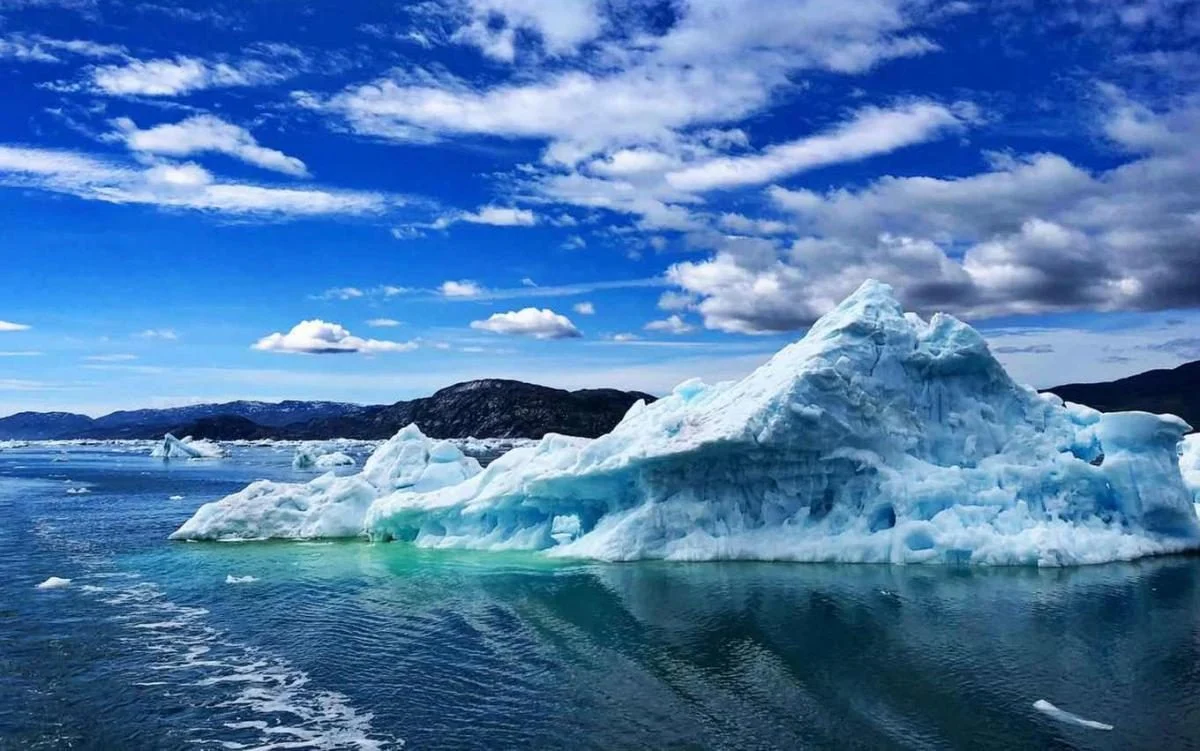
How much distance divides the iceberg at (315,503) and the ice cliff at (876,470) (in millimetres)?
8031

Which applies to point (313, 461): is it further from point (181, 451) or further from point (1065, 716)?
point (1065, 716)

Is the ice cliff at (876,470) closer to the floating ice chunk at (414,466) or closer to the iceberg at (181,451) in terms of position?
the floating ice chunk at (414,466)

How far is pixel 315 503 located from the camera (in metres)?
35.7

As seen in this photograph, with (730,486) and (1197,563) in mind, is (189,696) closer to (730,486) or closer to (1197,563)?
(730,486)

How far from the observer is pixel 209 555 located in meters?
30.3

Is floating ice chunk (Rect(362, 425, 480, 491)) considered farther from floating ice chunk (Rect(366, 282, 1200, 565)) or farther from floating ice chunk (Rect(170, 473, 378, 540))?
floating ice chunk (Rect(366, 282, 1200, 565))

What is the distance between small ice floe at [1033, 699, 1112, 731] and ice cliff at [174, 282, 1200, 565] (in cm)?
1235

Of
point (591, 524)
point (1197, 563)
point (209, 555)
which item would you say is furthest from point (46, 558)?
point (1197, 563)

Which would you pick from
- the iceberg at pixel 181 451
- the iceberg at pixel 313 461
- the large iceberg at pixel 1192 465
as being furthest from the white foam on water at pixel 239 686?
the iceberg at pixel 181 451

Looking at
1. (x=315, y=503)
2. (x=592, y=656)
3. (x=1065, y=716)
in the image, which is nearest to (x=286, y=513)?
(x=315, y=503)

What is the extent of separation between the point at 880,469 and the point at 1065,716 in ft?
45.1

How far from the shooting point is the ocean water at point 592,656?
13.4 meters

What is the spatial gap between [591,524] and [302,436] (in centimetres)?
18086

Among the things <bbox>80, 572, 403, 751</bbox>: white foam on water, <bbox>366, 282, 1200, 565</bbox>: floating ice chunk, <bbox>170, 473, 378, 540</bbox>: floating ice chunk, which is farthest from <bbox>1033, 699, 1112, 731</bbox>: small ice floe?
<bbox>170, 473, 378, 540</bbox>: floating ice chunk
